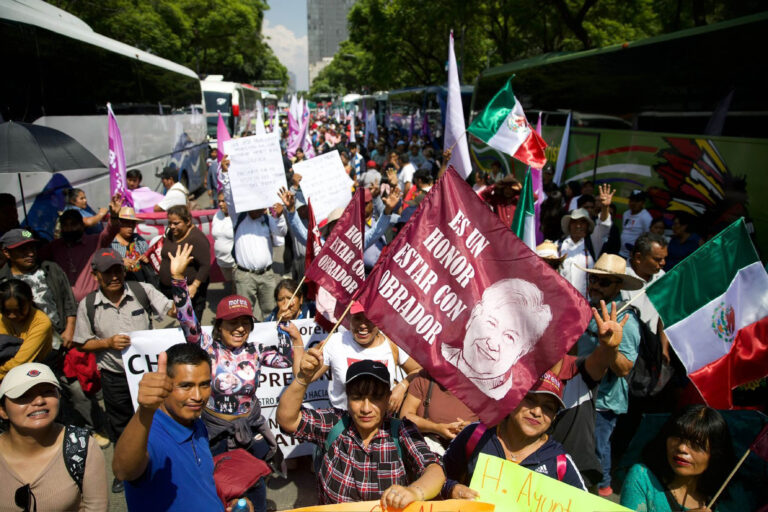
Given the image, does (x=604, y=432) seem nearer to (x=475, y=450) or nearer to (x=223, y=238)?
(x=475, y=450)

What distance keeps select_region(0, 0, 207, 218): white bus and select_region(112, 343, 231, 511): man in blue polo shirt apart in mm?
5287

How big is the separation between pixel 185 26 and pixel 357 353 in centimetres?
3565

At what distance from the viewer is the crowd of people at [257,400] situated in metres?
2.08

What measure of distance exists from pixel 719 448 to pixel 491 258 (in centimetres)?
136

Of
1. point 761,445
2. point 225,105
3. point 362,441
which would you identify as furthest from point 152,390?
point 225,105

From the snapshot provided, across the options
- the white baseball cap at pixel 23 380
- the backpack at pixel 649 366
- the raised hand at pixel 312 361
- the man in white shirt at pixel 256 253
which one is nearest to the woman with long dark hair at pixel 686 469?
the backpack at pixel 649 366

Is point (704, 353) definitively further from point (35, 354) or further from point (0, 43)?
point (0, 43)

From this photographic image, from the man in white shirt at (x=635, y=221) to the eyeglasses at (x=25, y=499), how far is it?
6.64 metres

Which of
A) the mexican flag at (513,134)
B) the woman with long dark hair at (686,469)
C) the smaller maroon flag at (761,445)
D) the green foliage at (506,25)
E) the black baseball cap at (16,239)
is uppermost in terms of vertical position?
the green foliage at (506,25)

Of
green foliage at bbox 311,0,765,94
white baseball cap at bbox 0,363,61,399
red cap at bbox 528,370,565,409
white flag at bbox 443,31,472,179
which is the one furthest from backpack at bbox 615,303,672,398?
green foliage at bbox 311,0,765,94

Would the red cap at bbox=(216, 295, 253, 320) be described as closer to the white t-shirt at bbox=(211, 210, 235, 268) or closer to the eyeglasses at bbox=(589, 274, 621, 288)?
the eyeglasses at bbox=(589, 274, 621, 288)

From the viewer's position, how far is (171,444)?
216cm

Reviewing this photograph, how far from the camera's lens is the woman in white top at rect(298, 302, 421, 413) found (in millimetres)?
3243

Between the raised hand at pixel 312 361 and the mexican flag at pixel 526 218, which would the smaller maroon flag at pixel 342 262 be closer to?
the raised hand at pixel 312 361
